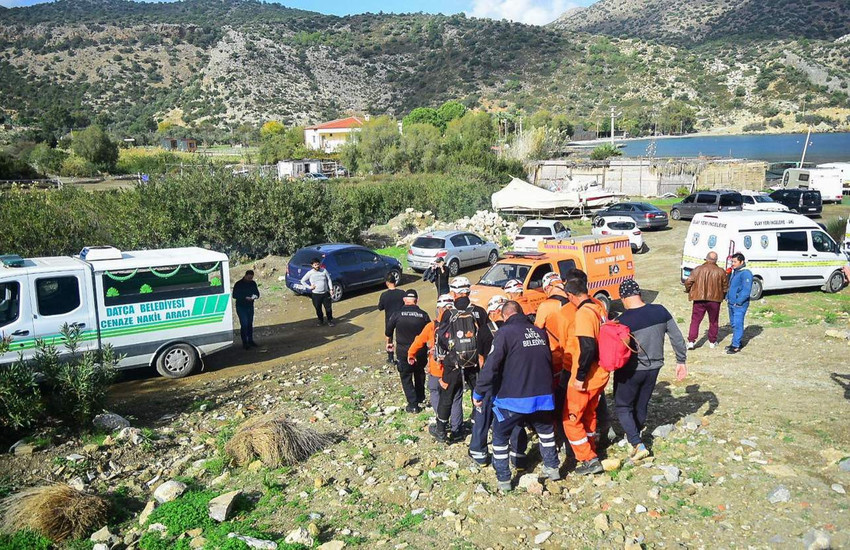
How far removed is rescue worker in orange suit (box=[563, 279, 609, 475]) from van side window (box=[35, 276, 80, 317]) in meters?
7.72

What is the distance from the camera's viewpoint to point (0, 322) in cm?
902

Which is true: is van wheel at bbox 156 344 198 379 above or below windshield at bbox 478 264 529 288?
below

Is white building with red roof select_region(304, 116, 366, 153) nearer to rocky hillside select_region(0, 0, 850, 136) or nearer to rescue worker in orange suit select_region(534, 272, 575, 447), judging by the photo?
rocky hillside select_region(0, 0, 850, 136)

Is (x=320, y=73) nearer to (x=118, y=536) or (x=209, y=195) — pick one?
(x=209, y=195)

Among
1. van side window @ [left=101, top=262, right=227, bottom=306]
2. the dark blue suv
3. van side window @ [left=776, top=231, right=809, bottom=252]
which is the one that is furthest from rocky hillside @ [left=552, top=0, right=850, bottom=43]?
van side window @ [left=101, top=262, right=227, bottom=306]

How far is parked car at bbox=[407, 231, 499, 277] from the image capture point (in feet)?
69.1

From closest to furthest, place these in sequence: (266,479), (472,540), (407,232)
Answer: (472,540)
(266,479)
(407,232)

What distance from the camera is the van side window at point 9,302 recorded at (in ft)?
29.7

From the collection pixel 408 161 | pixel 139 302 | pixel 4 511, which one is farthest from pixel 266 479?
pixel 408 161

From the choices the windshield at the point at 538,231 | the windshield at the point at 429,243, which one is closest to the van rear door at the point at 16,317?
the windshield at the point at 429,243

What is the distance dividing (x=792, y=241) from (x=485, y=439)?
12.6m

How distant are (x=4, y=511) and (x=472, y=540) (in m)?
4.33

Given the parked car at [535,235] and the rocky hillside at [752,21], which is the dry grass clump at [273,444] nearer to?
the parked car at [535,235]

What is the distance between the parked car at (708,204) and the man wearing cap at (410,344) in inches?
1025
